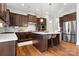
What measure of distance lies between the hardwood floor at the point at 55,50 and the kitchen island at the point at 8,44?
0.45ft

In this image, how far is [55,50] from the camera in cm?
218

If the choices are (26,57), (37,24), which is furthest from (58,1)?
(26,57)

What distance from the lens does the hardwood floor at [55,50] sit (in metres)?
2.12

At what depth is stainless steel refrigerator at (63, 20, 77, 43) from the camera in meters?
2.16

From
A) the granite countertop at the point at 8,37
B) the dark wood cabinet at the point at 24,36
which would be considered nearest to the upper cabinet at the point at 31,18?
the dark wood cabinet at the point at 24,36

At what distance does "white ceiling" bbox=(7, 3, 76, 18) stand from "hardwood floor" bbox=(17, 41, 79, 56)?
647 mm

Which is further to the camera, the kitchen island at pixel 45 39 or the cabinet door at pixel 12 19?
the kitchen island at pixel 45 39

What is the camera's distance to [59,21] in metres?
2.17

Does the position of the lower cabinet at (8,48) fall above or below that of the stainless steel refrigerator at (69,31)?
below

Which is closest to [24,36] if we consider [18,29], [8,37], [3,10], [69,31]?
[18,29]

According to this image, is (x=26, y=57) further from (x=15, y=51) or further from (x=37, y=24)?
(x=37, y=24)

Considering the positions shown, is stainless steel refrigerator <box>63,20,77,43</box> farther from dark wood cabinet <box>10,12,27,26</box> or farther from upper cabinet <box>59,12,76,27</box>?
dark wood cabinet <box>10,12,27,26</box>

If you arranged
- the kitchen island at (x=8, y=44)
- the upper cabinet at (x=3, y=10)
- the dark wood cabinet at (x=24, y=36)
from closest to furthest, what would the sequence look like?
the kitchen island at (x=8, y=44), the upper cabinet at (x=3, y=10), the dark wood cabinet at (x=24, y=36)

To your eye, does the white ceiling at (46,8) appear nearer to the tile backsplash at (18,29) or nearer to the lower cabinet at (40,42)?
the tile backsplash at (18,29)
